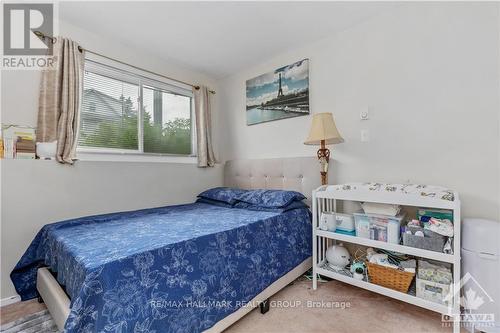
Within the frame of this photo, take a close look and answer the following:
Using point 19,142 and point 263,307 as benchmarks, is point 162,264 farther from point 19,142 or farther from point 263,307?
point 19,142

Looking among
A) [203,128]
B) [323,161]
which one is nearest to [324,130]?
[323,161]

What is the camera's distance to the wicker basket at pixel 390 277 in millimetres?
1563

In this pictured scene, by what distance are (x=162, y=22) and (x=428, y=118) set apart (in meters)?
2.36

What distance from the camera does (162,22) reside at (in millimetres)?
2064

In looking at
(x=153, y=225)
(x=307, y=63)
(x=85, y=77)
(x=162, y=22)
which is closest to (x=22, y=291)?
(x=153, y=225)

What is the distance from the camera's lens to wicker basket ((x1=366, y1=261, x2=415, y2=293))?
156 centimetres

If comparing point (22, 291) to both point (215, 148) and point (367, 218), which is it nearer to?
Result: point (215, 148)

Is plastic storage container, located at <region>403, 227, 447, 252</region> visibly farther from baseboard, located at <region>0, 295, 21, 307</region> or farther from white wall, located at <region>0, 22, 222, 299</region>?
baseboard, located at <region>0, 295, 21, 307</region>

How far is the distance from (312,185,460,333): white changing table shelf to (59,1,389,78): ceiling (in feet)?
4.98

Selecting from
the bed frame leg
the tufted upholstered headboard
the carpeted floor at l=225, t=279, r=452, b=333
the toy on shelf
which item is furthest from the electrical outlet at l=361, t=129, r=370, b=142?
the bed frame leg

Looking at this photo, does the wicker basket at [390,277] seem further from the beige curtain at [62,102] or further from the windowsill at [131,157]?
the beige curtain at [62,102]

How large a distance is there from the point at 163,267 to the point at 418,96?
2186mm

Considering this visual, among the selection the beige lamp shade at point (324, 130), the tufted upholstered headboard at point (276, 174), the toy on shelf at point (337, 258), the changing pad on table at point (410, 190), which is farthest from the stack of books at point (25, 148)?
the toy on shelf at point (337, 258)

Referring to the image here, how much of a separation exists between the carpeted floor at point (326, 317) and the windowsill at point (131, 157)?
1.20 metres
